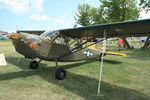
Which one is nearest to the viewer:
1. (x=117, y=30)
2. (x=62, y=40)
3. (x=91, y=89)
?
(x=91, y=89)

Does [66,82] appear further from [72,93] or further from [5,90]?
[5,90]

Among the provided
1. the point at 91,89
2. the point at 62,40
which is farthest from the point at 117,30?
the point at 62,40

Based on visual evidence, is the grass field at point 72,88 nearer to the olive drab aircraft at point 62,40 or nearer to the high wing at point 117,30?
the olive drab aircraft at point 62,40

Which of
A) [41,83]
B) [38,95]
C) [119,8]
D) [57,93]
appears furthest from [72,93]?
[119,8]

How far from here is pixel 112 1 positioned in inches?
1100

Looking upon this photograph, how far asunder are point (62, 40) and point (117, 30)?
8.94 ft

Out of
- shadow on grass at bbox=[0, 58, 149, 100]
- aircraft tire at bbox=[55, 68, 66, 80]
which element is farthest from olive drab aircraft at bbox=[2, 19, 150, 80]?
shadow on grass at bbox=[0, 58, 149, 100]

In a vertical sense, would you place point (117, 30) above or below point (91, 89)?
above

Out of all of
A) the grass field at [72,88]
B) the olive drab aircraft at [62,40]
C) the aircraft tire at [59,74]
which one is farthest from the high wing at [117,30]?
the grass field at [72,88]

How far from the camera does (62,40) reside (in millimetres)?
7234

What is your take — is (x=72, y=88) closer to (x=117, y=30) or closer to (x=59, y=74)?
(x=59, y=74)

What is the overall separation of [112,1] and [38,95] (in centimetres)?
2688

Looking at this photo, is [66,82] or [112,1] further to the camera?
[112,1]

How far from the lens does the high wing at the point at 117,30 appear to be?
4677 mm
